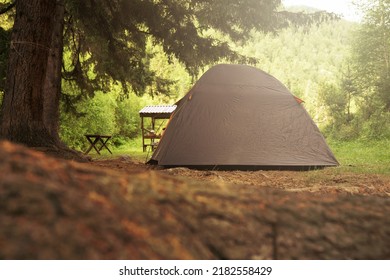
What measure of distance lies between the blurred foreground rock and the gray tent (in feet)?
20.9

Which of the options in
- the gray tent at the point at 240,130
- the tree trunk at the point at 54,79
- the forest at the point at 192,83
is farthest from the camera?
the forest at the point at 192,83

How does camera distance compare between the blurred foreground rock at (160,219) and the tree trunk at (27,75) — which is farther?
the tree trunk at (27,75)

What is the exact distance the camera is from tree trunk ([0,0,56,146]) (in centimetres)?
567

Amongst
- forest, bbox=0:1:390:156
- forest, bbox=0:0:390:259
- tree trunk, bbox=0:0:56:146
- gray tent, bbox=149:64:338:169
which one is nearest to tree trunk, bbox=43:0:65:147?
forest, bbox=0:0:390:259

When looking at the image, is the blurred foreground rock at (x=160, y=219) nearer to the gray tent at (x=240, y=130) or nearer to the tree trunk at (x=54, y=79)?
the gray tent at (x=240, y=130)

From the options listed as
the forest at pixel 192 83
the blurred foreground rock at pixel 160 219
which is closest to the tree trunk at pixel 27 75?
the forest at pixel 192 83

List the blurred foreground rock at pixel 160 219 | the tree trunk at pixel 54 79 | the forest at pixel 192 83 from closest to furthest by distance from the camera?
the blurred foreground rock at pixel 160 219 < the tree trunk at pixel 54 79 < the forest at pixel 192 83

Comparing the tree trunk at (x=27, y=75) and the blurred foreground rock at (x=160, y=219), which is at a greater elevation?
the tree trunk at (x=27, y=75)

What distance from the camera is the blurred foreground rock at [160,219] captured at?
3.07ft

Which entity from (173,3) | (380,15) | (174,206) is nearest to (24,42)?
(173,3)

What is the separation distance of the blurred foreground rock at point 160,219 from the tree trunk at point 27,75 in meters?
4.80

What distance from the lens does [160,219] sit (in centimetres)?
113

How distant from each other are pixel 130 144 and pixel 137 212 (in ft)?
70.7

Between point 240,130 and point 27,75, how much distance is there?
13.9 ft
